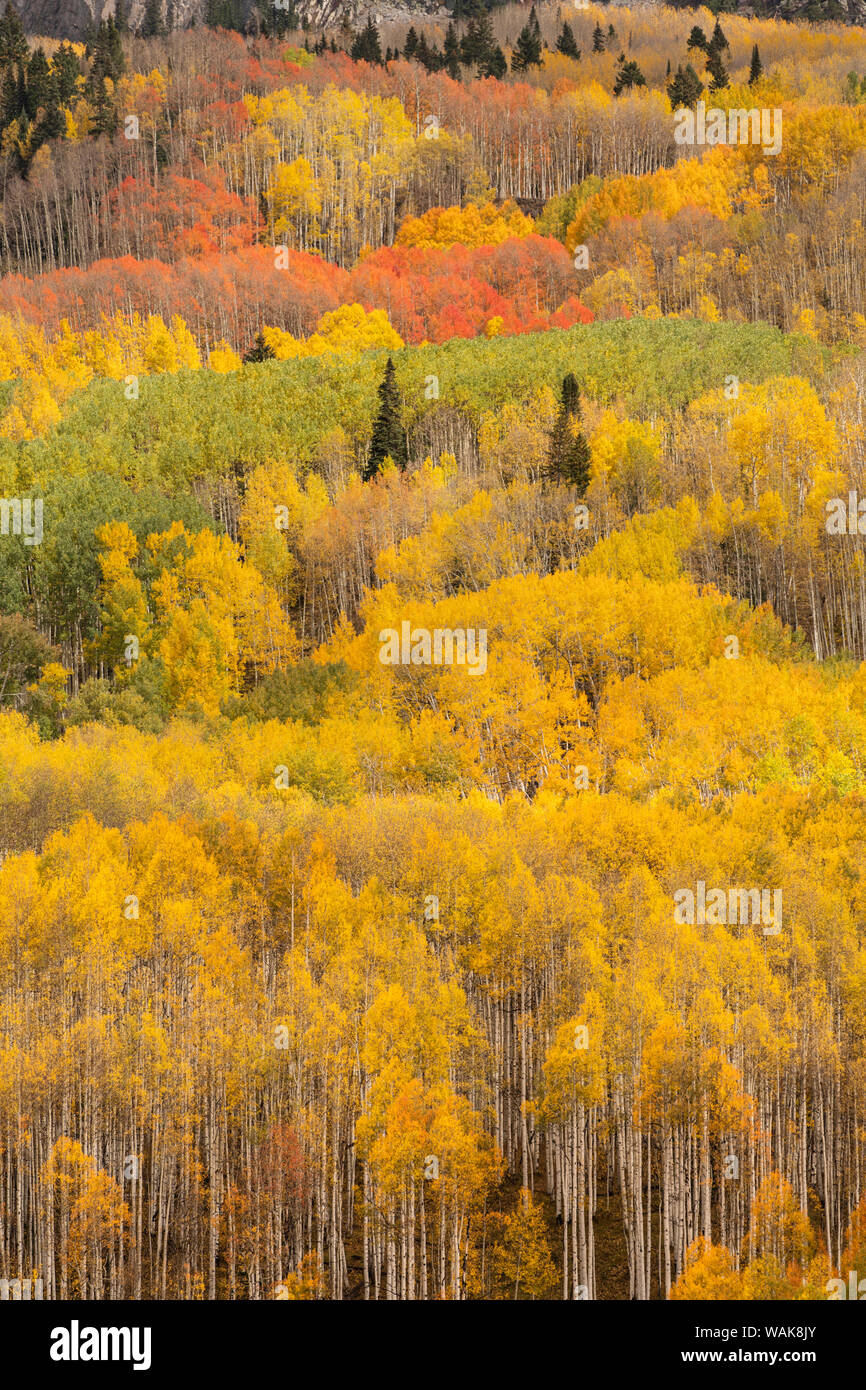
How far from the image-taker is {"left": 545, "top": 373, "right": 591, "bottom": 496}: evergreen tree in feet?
286

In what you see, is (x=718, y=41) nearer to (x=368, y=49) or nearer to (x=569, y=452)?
(x=368, y=49)

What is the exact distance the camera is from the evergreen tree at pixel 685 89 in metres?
171

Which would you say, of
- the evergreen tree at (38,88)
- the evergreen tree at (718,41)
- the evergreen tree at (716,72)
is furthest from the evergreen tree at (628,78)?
the evergreen tree at (38,88)

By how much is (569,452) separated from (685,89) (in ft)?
327

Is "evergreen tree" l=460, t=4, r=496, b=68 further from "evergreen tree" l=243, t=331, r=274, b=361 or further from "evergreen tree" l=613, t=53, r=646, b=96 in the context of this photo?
"evergreen tree" l=243, t=331, r=274, b=361

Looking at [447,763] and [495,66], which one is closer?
[447,763]

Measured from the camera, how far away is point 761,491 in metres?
80.9

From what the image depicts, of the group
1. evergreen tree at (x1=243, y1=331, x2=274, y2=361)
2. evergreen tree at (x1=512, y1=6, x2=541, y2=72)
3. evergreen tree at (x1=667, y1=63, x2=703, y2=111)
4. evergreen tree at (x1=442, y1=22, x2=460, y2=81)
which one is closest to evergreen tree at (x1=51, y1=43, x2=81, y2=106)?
evergreen tree at (x1=442, y1=22, x2=460, y2=81)

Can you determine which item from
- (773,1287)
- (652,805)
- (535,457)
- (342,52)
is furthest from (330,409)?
(342,52)

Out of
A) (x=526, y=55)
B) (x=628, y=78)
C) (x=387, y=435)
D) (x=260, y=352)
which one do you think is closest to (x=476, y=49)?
(x=526, y=55)

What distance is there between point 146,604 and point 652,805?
30248 mm

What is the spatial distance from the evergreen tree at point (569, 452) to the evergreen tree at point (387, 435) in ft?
30.5

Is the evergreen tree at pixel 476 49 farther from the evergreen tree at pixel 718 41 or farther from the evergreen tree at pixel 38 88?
the evergreen tree at pixel 38 88

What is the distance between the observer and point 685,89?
172 meters
